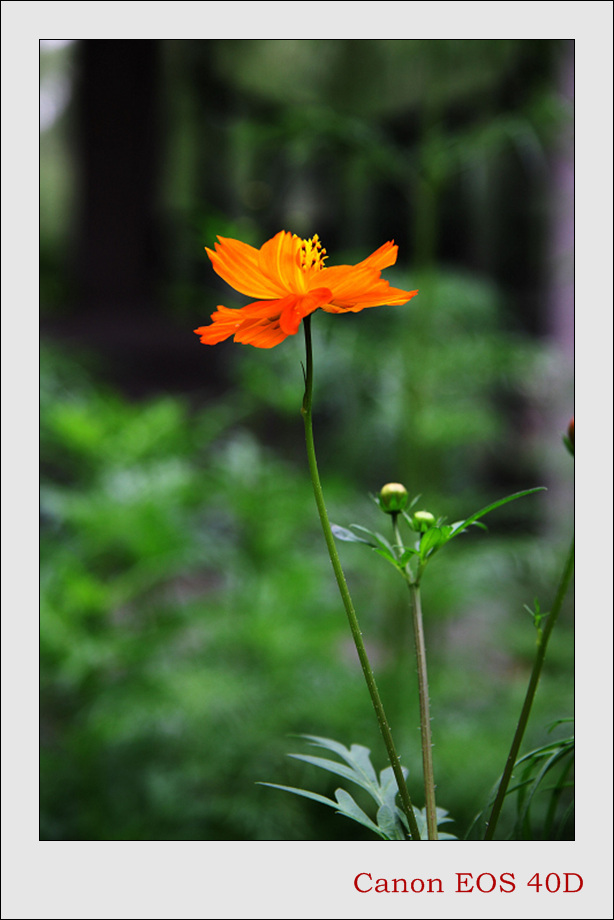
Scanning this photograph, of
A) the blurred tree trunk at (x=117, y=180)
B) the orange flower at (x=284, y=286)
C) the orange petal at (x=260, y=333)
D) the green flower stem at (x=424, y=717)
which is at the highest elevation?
the blurred tree trunk at (x=117, y=180)

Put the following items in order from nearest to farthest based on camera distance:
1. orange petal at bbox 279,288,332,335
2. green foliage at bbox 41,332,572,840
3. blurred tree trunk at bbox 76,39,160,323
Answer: orange petal at bbox 279,288,332,335, green foliage at bbox 41,332,572,840, blurred tree trunk at bbox 76,39,160,323

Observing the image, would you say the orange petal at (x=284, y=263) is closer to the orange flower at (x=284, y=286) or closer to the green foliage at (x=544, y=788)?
the orange flower at (x=284, y=286)

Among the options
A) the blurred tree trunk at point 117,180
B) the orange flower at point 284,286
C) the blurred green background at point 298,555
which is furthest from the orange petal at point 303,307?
the blurred tree trunk at point 117,180

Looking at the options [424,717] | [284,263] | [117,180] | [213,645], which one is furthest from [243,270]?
[117,180]

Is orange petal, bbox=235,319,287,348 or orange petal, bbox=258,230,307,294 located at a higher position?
orange petal, bbox=258,230,307,294

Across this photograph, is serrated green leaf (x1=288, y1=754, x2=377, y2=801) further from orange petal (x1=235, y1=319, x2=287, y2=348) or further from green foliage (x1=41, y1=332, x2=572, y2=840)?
green foliage (x1=41, y1=332, x2=572, y2=840)

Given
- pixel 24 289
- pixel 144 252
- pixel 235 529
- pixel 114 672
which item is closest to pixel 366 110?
pixel 144 252

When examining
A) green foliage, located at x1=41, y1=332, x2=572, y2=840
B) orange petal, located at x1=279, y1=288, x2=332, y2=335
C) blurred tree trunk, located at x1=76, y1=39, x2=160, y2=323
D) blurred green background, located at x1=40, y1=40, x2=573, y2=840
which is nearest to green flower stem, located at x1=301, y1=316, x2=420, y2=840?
orange petal, located at x1=279, y1=288, x2=332, y2=335

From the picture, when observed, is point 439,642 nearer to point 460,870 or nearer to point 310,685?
point 310,685
